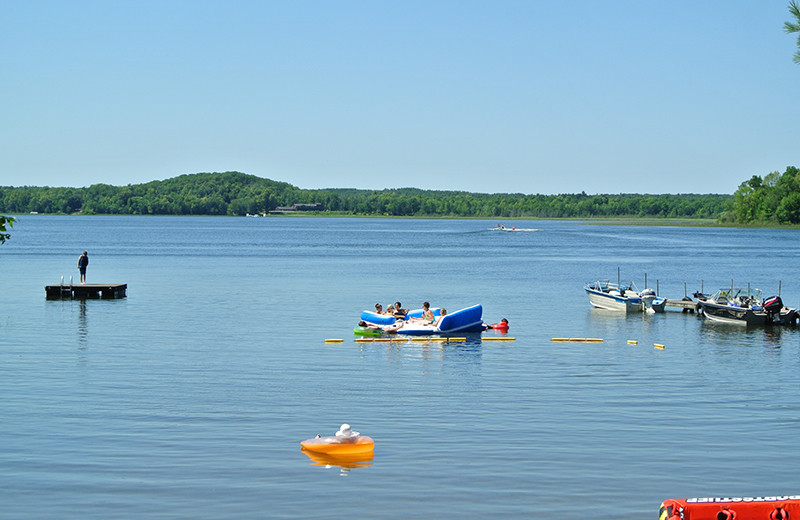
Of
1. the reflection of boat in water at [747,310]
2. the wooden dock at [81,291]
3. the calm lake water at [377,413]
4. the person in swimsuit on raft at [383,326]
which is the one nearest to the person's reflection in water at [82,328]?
the calm lake water at [377,413]

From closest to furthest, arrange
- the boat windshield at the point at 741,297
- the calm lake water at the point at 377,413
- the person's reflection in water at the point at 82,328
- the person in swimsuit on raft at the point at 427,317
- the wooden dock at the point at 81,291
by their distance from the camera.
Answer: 1. the calm lake water at the point at 377,413
2. the person's reflection in water at the point at 82,328
3. the person in swimsuit on raft at the point at 427,317
4. the boat windshield at the point at 741,297
5. the wooden dock at the point at 81,291

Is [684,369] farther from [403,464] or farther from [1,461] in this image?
[1,461]

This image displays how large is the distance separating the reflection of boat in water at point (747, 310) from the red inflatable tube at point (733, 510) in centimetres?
3346

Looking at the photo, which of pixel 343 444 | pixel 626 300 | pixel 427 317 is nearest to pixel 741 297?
pixel 626 300

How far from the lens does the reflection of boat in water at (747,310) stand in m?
42.8

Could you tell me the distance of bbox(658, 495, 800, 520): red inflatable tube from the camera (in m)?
11.7

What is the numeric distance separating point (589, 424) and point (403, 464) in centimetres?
554

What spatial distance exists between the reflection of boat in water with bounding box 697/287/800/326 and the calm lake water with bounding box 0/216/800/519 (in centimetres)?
130

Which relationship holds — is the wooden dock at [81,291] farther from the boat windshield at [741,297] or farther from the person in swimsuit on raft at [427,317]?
the boat windshield at [741,297]

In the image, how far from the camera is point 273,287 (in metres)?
61.4

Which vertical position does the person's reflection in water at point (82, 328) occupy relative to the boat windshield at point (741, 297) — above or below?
below

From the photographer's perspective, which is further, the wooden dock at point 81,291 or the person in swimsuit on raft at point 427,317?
the wooden dock at point 81,291

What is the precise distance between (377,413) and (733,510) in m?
11.1

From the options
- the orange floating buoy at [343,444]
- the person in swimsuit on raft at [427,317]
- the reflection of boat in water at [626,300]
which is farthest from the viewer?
the reflection of boat in water at [626,300]
